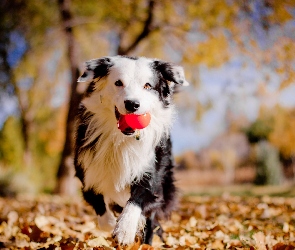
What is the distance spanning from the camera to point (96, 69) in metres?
3.37

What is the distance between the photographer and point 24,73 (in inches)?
661

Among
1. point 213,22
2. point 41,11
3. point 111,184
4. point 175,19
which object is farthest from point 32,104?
point 111,184

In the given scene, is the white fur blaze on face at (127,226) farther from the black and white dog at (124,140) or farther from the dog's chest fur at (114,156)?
the dog's chest fur at (114,156)

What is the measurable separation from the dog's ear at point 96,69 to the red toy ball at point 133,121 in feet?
1.63

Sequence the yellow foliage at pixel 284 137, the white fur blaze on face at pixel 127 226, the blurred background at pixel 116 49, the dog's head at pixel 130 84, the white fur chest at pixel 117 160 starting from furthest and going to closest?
the yellow foliage at pixel 284 137 < the blurred background at pixel 116 49 < the white fur chest at pixel 117 160 < the dog's head at pixel 130 84 < the white fur blaze on face at pixel 127 226

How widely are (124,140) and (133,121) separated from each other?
1.25 feet

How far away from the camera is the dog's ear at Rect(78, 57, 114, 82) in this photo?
131 inches

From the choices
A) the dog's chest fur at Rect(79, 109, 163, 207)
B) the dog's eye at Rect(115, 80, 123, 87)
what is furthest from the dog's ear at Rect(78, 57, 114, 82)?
the dog's chest fur at Rect(79, 109, 163, 207)

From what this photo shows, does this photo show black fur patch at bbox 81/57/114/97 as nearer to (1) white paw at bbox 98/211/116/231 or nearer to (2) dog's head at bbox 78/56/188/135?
(2) dog's head at bbox 78/56/188/135

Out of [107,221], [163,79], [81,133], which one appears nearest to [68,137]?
[81,133]

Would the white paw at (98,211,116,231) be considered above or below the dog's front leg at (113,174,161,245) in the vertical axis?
below

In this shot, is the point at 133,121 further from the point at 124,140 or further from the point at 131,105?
the point at 124,140

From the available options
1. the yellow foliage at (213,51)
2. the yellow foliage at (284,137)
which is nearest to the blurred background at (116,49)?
the yellow foliage at (213,51)

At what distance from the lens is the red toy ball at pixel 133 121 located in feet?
9.97
